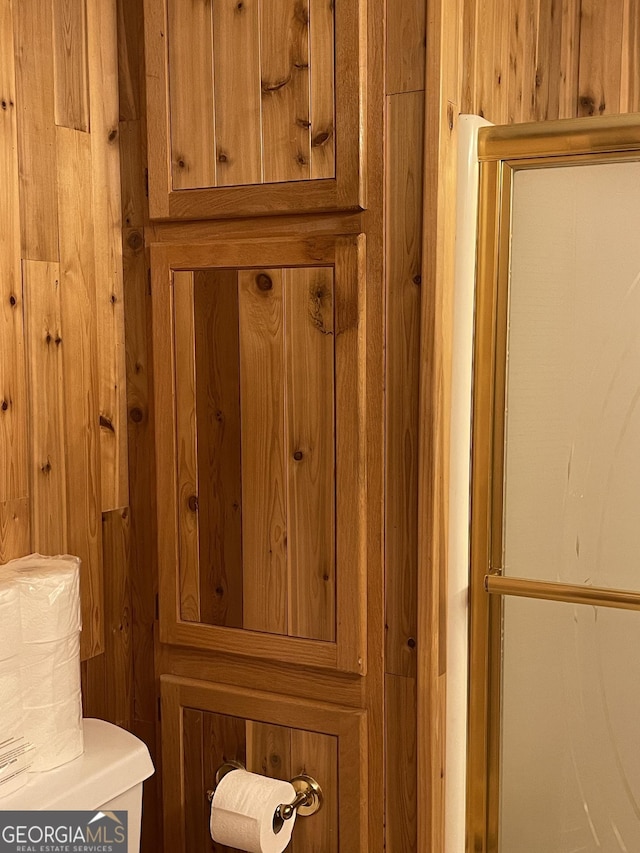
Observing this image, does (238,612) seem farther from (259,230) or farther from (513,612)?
(259,230)

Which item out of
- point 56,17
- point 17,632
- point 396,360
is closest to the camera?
point 17,632

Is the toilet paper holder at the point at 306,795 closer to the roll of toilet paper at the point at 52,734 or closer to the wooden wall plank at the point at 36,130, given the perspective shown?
the roll of toilet paper at the point at 52,734

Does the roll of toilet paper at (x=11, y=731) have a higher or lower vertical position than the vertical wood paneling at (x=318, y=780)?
higher

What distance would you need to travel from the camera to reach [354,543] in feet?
4.89

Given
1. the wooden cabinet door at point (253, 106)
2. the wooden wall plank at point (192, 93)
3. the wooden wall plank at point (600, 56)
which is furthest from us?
the wooden wall plank at point (600, 56)

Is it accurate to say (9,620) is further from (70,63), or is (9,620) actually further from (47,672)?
(70,63)

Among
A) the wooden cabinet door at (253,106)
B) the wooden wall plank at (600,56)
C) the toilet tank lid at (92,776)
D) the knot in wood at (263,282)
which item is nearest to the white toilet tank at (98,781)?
the toilet tank lid at (92,776)

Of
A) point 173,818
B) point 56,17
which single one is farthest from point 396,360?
point 173,818

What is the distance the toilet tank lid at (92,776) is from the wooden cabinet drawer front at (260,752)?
7.3 inches

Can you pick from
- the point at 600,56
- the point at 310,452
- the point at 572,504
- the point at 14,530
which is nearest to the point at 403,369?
the point at 310,452

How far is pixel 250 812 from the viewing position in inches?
57.4

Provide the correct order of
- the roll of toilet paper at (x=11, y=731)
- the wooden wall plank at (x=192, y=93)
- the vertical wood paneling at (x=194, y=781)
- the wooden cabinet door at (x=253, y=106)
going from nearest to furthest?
the roll of toilet paper at (x=11, y=731) < the wooden cabinet door at (x=253, y=106) < the wooden wall plank at (x=192, y=93) < the vertical wood paneling at (x=194, y=781)

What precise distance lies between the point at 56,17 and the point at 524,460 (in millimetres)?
1090

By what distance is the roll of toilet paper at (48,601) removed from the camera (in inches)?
53.7
